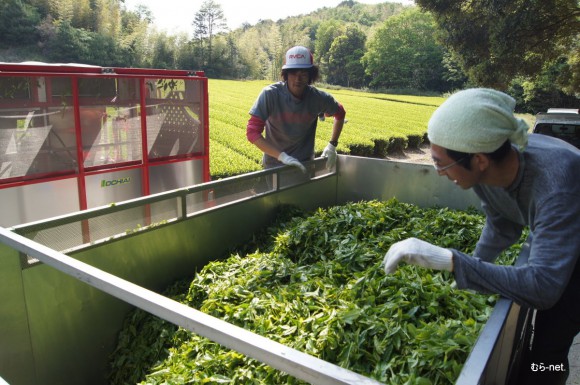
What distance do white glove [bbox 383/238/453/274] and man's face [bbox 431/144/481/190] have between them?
282 mm

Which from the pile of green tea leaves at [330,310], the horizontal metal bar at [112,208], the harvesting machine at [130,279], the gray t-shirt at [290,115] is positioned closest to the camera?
the harvesting machine at [130,279]

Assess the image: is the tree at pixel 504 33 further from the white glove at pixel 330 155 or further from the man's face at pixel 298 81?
the man's face at pixel 298 81

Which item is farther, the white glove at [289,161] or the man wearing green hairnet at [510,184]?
the white glove at [289,161]

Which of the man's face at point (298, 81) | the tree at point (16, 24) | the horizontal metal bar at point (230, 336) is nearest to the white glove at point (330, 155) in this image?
the man's face at point (298, 81)

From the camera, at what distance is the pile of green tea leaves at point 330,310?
2070 millimetres

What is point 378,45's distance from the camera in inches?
3273

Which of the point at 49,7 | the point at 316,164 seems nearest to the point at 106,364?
the point at 316,164

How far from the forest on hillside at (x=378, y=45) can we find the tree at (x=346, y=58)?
200 mm

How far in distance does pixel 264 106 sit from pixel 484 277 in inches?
122

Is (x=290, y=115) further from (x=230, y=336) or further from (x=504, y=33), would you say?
(x=504, y=33)

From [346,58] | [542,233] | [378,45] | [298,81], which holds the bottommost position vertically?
[542,233]


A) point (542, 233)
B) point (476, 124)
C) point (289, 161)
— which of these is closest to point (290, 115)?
point (289, 161)

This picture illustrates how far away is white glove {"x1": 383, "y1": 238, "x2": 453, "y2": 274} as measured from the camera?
173 centimetres

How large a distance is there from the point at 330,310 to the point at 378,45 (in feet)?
284
